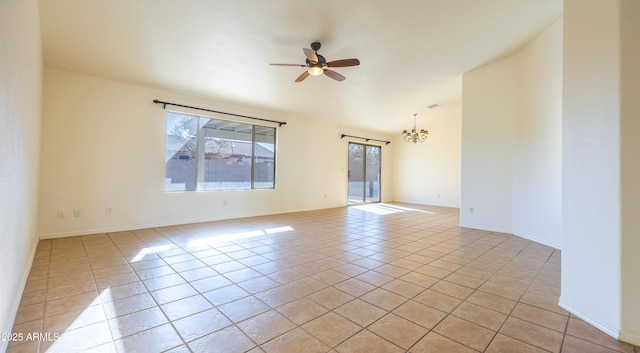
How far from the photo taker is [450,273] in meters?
2.76

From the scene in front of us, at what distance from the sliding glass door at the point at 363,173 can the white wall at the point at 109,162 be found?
3.84m

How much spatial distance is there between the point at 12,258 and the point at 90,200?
2.85 metres

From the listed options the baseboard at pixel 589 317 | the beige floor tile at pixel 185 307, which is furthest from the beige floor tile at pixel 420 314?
the beige floor tile at pixel 185 307

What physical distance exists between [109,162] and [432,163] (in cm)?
844

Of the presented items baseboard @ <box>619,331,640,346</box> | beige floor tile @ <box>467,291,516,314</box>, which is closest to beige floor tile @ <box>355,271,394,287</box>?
beige floor tile @ <box>467,291,516,314</box>

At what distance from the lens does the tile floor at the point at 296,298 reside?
1.62 meters

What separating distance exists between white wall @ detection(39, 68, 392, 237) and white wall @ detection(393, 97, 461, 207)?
5.78 m

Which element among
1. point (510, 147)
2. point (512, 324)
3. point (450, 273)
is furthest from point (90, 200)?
point (510, 147)

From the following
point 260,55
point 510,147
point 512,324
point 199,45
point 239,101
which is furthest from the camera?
point 239,101

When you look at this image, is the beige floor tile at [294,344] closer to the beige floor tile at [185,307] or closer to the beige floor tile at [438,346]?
the beige floor tile at [438,346]

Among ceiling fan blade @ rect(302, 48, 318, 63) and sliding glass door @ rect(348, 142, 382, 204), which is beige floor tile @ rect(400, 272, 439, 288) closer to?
ceiling fan blade @ rect(302, 48, 318, 63)

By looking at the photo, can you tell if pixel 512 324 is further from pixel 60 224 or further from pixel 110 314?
pixel 60 224

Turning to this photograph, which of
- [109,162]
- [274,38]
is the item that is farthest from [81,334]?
[109,162]

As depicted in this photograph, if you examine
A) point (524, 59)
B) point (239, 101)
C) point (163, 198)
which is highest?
point (524, 59)
